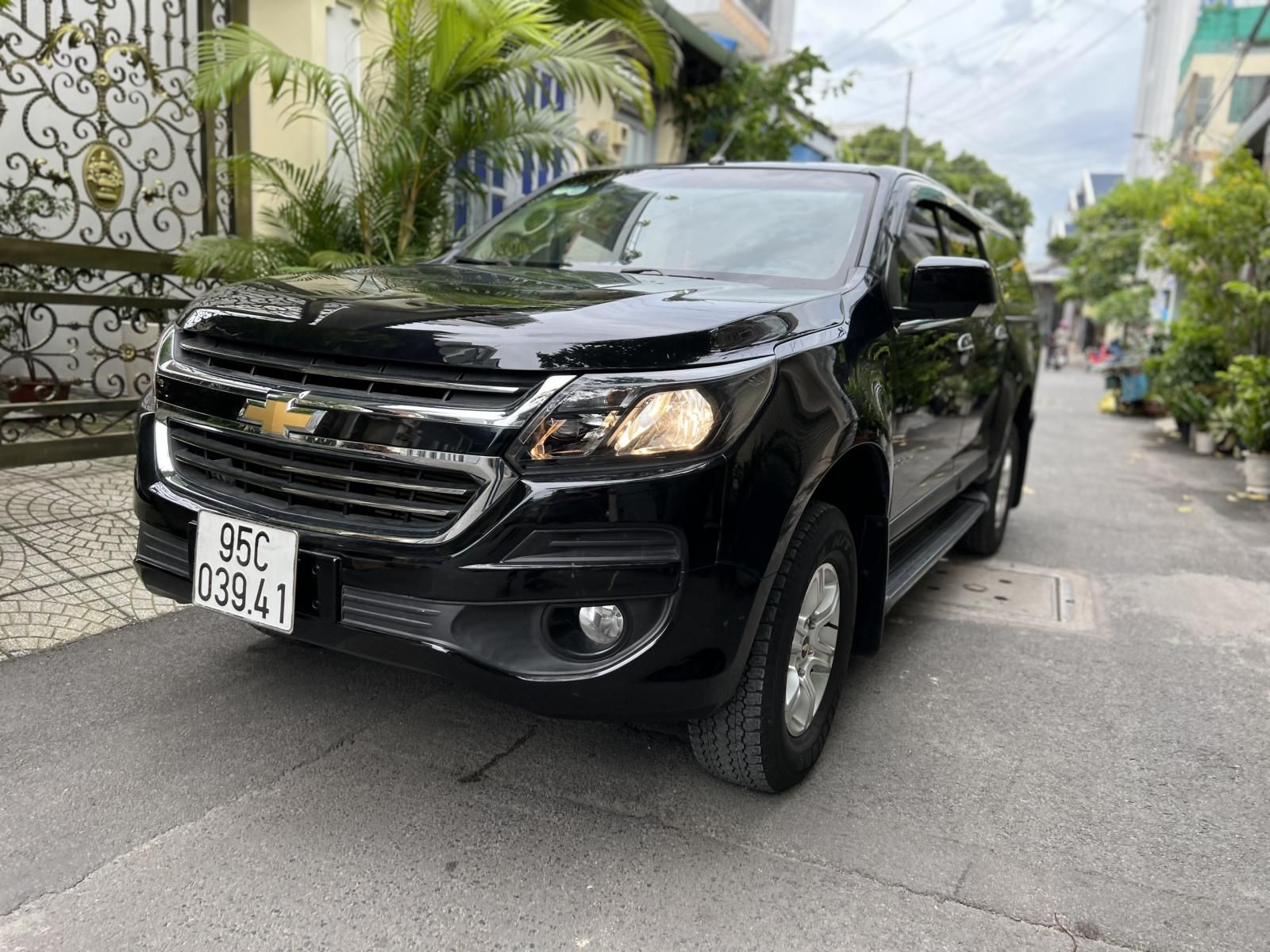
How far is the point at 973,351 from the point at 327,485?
2853mm

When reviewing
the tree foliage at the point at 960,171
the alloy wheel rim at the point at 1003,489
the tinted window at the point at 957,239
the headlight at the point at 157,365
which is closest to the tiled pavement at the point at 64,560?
the headlight at the point at 157,365

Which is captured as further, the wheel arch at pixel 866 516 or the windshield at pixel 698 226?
the windshield at pixel 698 226

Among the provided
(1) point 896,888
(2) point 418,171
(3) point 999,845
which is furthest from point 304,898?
(2) point 418,171

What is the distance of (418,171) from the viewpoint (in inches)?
225

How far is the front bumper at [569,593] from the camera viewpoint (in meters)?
2.08

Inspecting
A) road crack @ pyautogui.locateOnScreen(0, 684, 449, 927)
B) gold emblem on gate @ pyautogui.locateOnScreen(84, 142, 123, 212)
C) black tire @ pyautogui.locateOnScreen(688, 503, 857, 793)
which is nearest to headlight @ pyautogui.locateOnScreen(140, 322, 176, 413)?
road crack @ pyautogui.locateOnScreen(0, 684, 449, 927)

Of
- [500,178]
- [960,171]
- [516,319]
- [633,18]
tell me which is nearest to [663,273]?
[516,319]

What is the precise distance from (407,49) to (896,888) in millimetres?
4869

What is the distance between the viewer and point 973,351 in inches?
164

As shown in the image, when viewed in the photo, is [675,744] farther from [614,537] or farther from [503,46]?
[503,46]

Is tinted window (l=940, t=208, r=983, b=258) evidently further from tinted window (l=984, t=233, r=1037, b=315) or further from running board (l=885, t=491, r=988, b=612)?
running board (l=885, t=491, r=988, b=612)

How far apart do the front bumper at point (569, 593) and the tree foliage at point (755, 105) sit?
10570 millimetres

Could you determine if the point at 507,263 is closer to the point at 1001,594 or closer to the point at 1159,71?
the point at 1001,594

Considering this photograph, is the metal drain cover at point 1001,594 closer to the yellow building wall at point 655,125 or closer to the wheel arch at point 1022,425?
the wheel arch at point 1022,425
